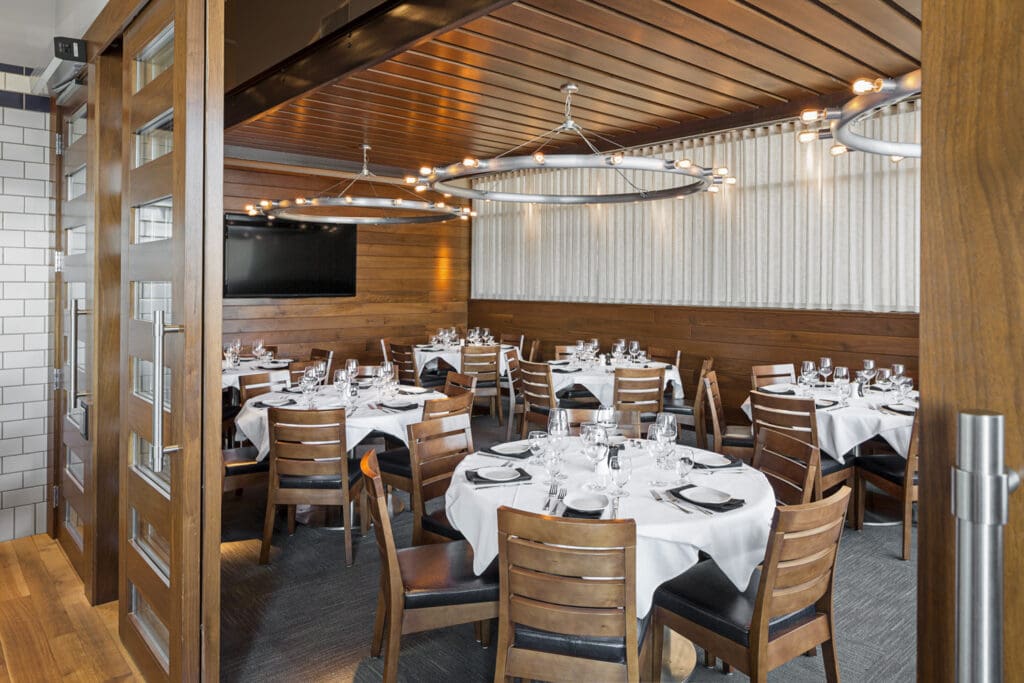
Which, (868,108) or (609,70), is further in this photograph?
(609,70)

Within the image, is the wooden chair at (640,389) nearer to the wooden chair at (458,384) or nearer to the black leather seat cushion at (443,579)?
the wooden chair at (458,384)

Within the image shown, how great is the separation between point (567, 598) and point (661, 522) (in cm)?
50

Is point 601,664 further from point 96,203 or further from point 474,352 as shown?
point 474,352

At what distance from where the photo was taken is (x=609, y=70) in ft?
18.6

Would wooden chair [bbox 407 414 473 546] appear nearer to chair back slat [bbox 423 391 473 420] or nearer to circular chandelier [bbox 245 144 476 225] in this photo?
chair back slat [bbox 423 391 473 420]

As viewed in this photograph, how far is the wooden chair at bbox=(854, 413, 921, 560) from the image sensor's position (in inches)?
159

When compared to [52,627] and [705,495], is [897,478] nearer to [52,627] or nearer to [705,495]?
[705,495]

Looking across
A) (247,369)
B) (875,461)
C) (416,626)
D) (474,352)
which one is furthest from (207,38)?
(474,352)

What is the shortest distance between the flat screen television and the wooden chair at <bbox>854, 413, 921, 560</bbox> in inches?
291

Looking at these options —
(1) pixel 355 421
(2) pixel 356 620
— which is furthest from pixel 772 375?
(2) pixel 356 620

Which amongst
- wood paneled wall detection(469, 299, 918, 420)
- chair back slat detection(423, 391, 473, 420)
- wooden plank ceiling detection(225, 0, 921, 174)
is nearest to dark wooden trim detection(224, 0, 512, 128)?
wooden plank ceiling detection(225, 0, 921, 174)

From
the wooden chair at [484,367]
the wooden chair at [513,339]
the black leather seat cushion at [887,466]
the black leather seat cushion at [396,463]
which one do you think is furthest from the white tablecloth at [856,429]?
the wooden chair at [513,339]

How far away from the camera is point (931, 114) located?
0.78 metres

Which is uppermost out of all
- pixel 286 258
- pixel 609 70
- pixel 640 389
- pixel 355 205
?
pixel 609 70
